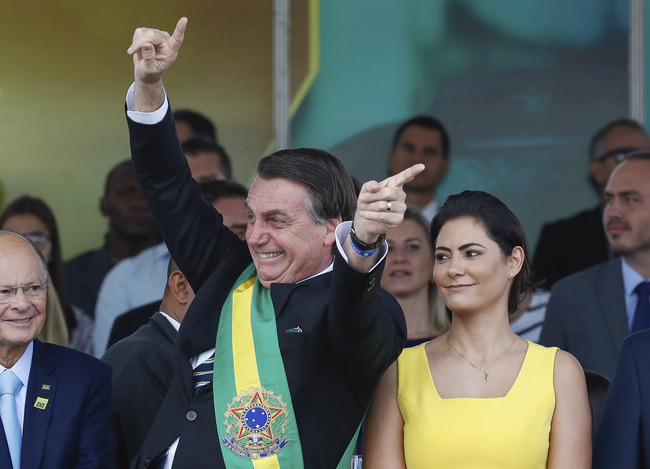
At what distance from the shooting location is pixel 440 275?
9.55 feet

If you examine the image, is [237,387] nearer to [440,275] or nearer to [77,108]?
[440,275]

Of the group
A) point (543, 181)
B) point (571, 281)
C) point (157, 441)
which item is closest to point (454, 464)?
point (157, 441)

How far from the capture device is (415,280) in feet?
15.6

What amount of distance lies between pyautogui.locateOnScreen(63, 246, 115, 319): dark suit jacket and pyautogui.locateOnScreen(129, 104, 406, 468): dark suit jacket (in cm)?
286

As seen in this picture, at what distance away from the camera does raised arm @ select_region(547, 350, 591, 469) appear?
8.89 ft

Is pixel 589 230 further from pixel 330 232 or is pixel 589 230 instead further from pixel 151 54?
pixel 151 54

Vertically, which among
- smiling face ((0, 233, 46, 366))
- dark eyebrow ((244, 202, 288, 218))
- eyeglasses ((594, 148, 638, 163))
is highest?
eyeglasses ((594, 148, 638, 163))

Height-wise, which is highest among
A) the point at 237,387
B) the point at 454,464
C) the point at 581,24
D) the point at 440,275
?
the point at 581,24

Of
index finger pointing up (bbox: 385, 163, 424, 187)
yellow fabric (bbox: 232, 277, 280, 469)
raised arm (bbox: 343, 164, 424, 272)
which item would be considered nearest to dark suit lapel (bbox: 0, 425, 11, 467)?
yellow fabric (bbox: 232, 277, 280, 469)

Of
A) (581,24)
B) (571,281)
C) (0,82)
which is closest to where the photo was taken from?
(571,281)

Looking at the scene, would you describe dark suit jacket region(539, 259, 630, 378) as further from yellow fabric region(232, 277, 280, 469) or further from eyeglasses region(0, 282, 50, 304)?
eyeglasses region(0, 282, 50, 304)

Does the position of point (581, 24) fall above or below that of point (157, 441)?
above

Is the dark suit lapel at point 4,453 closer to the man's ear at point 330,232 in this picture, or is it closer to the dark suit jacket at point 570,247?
the man's ear at point 330,232

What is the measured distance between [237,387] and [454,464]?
0.63 m
